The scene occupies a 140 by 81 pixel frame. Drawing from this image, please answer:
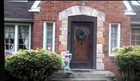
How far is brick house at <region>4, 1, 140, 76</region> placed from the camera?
1223 cm

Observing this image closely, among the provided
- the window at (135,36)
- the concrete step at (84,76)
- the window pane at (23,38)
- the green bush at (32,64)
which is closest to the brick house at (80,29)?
the window pane at (23,38)

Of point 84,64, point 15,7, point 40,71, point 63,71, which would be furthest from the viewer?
point 15,7

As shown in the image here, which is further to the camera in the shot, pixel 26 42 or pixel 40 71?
pixel 26 42

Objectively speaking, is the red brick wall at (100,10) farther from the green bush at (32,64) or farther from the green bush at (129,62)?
the green bush at (32,64)

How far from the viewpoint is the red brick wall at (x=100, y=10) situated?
12227 mm

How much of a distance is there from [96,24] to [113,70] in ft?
6.41

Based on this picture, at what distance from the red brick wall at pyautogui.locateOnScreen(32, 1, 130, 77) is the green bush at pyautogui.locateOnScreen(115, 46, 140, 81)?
3.23ft

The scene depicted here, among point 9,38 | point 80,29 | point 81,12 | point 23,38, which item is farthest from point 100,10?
point 9,38

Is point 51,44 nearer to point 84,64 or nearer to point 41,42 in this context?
point 41,42

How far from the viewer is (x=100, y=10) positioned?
12.5 metres

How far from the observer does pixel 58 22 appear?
1225 cm

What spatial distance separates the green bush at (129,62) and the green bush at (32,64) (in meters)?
2.26
